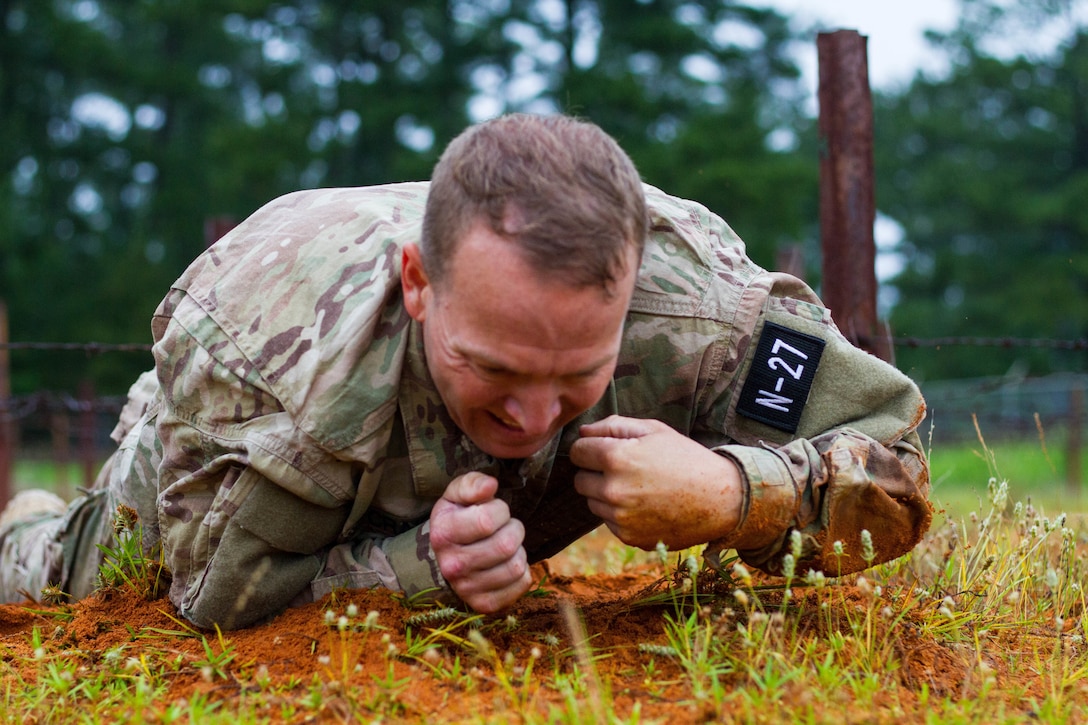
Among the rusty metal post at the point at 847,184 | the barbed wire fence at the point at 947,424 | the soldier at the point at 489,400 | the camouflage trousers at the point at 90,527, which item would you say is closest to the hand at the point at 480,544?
the soldier at the point at 489,400

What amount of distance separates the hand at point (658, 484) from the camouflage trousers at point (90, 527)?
54.9 inches

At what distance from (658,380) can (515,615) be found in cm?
71

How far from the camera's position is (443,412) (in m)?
2.65

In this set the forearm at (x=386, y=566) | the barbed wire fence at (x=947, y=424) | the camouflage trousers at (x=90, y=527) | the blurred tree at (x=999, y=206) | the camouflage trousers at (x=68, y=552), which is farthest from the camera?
the blurred tree at (x=999, y=206)

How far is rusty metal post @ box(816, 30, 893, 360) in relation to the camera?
13.8 feet

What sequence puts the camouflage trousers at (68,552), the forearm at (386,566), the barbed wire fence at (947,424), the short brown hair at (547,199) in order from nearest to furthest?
the short brown hair at (547,199), the forearm at (386,566), the camouflage trousers at (68,552), the barbed wire fence at (947,424)

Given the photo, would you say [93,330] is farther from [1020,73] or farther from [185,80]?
[1020,73]

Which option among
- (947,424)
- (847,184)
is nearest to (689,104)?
(947,424)

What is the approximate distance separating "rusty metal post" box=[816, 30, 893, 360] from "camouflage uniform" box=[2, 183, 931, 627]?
4.48ft

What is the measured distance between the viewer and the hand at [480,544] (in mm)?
2480

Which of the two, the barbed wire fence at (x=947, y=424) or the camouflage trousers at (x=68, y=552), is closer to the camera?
the camouflage trousers at (x=68, y=552)

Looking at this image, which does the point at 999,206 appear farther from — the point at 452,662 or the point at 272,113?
the point at 452,662

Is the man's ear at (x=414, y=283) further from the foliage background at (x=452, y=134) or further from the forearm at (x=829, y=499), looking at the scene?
the foliage background at (x=452, y=134)

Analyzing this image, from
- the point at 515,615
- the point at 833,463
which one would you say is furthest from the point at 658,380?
the point at 515,615
